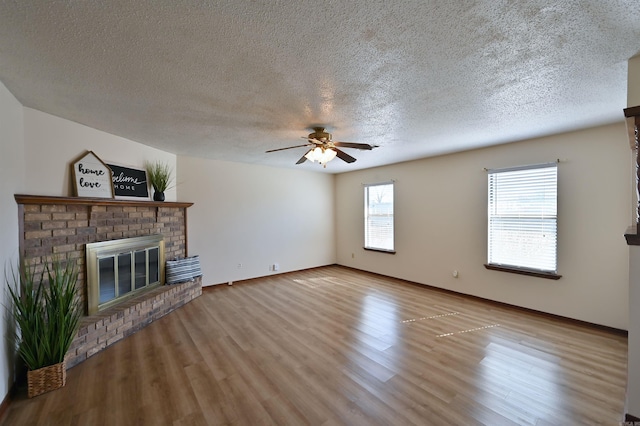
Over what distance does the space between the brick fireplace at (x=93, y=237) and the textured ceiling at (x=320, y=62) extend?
964 millimetres

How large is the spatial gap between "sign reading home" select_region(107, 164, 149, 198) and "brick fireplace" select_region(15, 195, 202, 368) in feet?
0.63

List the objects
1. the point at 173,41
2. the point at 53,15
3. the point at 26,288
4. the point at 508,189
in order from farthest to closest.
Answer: the point at 508,189 → the point at 26,288 → the point at 173,41 → the point at 53,15

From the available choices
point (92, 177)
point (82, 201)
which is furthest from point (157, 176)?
point (82, 201)

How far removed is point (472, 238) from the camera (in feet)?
14.0

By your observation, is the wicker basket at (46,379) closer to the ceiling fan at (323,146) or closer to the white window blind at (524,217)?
the ceiling fan at (323,146)

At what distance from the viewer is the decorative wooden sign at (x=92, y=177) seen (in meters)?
2.92

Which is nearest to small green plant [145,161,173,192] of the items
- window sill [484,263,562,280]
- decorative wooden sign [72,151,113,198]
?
decorative wooden sign [72,151,113,198]

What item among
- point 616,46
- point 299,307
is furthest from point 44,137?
point 616,46

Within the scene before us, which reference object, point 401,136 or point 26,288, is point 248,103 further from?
point 26,288

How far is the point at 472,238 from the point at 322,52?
3.87 metres

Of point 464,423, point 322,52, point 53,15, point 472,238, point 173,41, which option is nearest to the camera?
point 53,15

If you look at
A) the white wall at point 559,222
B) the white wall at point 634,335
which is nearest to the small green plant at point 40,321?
the white wall at point 634,335

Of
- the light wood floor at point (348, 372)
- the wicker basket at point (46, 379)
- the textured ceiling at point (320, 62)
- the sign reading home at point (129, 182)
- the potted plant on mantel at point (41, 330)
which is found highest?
the textured ceiling at point (320, 62)

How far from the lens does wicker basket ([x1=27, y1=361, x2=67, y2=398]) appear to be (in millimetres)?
2068
